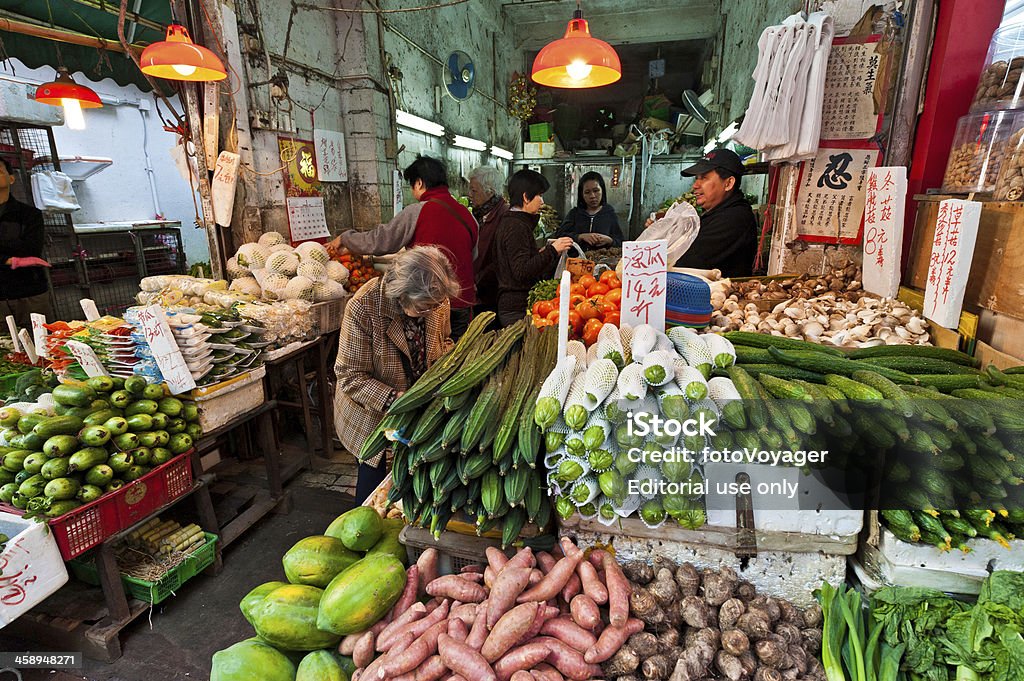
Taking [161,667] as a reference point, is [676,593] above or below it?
above

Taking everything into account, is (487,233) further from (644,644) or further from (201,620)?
(644,644)

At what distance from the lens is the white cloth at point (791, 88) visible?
3.27m

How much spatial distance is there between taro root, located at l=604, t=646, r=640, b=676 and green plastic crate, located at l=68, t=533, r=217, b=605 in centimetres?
286

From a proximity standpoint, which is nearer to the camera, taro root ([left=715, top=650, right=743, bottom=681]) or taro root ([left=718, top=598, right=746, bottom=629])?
taro root ([left=715, top=650, right=743, bottom=681])

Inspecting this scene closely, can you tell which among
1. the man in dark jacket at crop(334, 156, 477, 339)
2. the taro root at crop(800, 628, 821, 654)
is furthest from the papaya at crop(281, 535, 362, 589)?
the man in dark jacket at crop(334, 156, 477, 339)

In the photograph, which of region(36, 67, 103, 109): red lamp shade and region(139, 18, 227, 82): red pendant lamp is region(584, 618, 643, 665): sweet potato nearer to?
region(139, 18, 227, 82): red pendant lamp

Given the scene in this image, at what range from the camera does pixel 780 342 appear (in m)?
2.00

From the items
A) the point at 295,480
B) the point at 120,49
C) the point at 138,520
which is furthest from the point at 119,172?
the point at 138,520

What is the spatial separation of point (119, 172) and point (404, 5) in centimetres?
968

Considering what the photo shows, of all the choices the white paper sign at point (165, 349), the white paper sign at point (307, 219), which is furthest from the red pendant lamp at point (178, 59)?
the white paper sign at point (307, 219)

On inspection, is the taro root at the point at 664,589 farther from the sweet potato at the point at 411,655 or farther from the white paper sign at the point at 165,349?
the white paper sign at the point at 165,349

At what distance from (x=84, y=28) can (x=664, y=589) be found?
22.7 feet

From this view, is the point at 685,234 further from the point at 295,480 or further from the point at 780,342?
the point at 295,480

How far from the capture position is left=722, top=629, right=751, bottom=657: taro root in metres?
1.32
